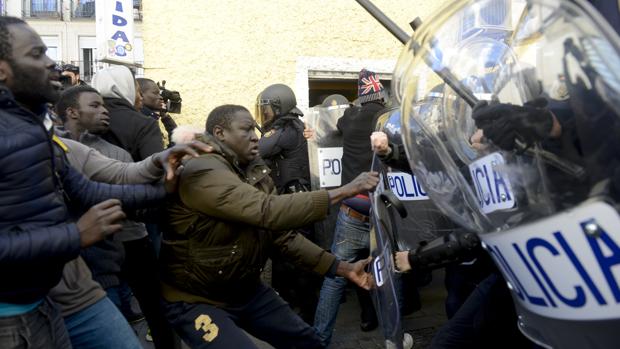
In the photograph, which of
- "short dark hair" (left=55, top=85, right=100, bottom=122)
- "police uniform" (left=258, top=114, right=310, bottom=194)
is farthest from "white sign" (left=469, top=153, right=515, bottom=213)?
"police uniform" (left=258, top=114, right=310, bottom=194)

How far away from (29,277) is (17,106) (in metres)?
0.52

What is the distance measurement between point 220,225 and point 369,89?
2262mm

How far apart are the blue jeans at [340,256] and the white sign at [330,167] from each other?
675 mm

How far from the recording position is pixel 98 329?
222 centimetres

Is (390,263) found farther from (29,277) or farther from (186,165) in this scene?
(29,277)

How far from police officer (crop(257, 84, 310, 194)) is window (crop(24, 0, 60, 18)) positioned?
76.6ft

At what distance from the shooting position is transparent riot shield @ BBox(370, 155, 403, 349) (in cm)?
237

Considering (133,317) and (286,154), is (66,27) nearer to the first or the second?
(286,154)

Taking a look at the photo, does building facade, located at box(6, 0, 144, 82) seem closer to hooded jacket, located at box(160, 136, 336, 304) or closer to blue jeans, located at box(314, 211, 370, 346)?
blue jeans, located at box(314, 211, 370, 346)

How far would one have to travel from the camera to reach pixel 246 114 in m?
2.78

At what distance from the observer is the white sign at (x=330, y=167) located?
478cm

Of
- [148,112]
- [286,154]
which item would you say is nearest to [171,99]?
[148,112]

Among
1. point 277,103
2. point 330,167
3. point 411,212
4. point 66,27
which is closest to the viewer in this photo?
point 411,212

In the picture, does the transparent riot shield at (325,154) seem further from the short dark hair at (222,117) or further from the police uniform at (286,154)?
the short dark hair at (222,117)
